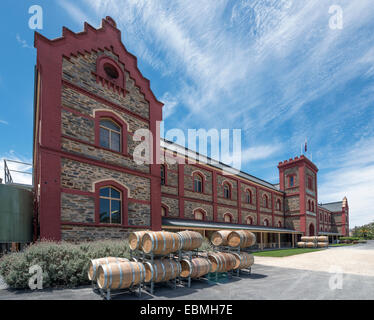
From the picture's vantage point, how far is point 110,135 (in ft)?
42.9

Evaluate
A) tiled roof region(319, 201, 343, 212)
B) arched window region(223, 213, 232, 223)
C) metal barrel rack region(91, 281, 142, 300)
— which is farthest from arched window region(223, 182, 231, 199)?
tiled roof region(319, 201, 343, 212)

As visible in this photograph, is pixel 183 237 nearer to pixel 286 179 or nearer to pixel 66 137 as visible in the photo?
pixel 66 137

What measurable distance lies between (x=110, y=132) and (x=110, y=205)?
12.6ft

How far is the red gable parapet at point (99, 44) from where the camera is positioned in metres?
11.2

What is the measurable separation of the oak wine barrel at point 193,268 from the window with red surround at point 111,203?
475cm

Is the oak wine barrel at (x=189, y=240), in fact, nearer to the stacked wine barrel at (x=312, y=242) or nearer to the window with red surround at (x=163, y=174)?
the window with red surround at (x=163, y=174)

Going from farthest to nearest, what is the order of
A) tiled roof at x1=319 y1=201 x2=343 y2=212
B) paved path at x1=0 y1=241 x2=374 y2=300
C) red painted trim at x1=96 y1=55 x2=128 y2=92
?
tiled roof at x1=319 y1=201 x2=343 y2=212, red painted trim at x1=96 y1=55 x2=128 y2=92, paved path at x1=0 y1=241 x2=374 y2=300

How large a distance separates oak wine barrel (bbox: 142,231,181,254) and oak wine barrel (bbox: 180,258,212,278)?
2.94ft

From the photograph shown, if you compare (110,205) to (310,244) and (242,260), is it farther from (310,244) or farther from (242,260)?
(310,244)

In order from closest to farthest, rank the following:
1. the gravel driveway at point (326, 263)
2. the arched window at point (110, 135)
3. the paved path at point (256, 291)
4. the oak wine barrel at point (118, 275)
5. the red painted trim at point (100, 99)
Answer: the oak wine barrel at point (118, 275)
the paved path at point (256, 291)
the red painted trim at point (100, 99)
the gravel driveway at point (326, 263)
the arched window at point (110, 135)

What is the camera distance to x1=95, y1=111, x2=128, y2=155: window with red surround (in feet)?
40.6

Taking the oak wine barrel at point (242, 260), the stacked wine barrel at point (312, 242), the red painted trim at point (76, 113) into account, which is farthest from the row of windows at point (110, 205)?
the stacked wine barrel at point (312, 242)

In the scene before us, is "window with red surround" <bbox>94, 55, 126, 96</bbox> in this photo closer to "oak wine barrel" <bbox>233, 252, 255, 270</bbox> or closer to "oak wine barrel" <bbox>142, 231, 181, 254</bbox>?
"oak wine barrel" <bbox>142, 231, 181, 254</bbox>

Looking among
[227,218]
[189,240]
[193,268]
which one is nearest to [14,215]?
[189,240]
